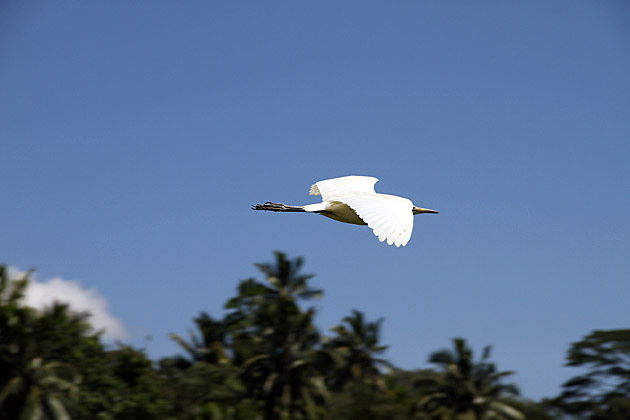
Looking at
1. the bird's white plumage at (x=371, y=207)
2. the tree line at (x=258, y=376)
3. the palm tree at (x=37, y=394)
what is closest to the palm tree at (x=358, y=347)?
the tree line at (x=258, y=376)

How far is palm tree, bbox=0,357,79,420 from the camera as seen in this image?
14.8 meters

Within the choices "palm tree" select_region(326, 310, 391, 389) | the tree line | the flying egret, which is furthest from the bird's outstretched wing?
"palm tree" select_region(326, 310, 391, 389)

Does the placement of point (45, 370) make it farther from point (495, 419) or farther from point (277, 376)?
point (495, 419)

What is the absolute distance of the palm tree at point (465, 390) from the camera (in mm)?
19984

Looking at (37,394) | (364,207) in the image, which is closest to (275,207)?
(364,207)

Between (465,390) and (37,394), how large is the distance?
1160 centimetres

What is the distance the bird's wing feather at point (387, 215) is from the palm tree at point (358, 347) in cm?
1472

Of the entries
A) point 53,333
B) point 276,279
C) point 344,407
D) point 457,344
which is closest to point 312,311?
point 276,279

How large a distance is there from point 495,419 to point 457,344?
235cm

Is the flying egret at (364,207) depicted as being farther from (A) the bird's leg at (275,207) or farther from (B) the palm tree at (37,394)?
(B) the palm tree at (37,394)

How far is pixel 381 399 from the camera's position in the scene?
17.9 meters

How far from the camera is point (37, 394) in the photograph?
14.9m

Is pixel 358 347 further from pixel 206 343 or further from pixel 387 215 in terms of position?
pixel 387 215

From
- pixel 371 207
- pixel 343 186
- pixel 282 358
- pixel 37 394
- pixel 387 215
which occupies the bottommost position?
pixel 387 215
